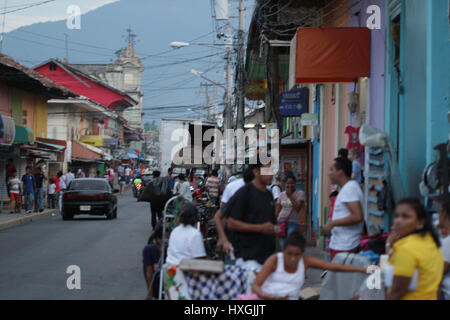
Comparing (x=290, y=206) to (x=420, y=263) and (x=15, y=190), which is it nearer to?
(x=420, y=263)

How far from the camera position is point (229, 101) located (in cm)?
3322

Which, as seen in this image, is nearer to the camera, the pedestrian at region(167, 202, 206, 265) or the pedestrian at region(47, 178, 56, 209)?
the pedestrian at region(167, 202, 206, 265)

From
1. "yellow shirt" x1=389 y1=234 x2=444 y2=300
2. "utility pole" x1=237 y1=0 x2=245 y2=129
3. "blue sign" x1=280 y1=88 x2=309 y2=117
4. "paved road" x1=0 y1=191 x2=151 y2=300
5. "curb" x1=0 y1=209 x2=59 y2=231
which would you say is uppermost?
"utility pole" x1=237 y1=0 x2=245 y2=129

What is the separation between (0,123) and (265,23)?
12.6 m

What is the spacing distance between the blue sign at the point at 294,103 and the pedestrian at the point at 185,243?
43.0ft

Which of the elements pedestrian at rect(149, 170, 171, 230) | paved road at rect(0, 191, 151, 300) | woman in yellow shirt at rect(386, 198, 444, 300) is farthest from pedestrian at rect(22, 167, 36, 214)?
woman in yellow shirt at rect(386, 198, 444, 300)

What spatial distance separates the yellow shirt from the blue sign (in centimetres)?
1562

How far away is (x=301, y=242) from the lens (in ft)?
21.4

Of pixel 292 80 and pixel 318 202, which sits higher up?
pixel 292 80

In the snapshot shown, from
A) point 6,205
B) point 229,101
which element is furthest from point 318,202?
point 6,205

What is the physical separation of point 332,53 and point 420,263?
8.27 m

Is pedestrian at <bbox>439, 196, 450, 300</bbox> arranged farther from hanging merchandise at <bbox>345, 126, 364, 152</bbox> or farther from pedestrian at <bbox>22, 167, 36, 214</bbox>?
pedestrian at <bbox>22, 167, 36, 214</bbox>

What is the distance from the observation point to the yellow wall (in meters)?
36.7
